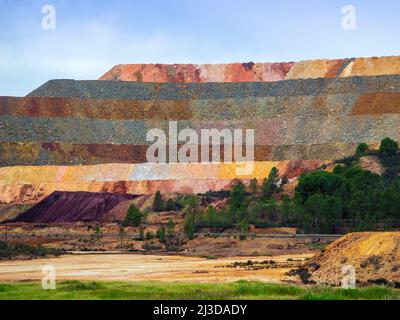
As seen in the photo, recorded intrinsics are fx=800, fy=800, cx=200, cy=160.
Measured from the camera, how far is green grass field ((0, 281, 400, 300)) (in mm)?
28422

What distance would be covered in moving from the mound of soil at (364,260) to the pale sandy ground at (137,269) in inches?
84.3

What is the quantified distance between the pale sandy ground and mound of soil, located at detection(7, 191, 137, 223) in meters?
38.2

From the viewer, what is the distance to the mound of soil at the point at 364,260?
1375 inches

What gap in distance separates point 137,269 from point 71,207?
54049mm

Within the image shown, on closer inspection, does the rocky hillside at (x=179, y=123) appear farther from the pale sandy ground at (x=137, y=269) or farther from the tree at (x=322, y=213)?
the pale sandy ground at (x=137, y=269)

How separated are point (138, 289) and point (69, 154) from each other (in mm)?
94498

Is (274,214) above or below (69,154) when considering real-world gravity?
below

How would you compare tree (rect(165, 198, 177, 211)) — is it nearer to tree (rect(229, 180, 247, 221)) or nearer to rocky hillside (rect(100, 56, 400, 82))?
tree (rect(229, 180, 247, 221))

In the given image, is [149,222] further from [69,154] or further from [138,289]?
[138,289]

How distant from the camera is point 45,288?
3231 centimetres

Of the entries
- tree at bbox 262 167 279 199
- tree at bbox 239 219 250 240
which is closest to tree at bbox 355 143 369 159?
tree at bbox 262 167 279 199

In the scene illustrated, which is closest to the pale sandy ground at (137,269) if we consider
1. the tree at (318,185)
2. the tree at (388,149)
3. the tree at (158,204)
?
the tree at (318,185)

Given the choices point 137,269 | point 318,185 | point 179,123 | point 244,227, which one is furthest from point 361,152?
point 137,269
